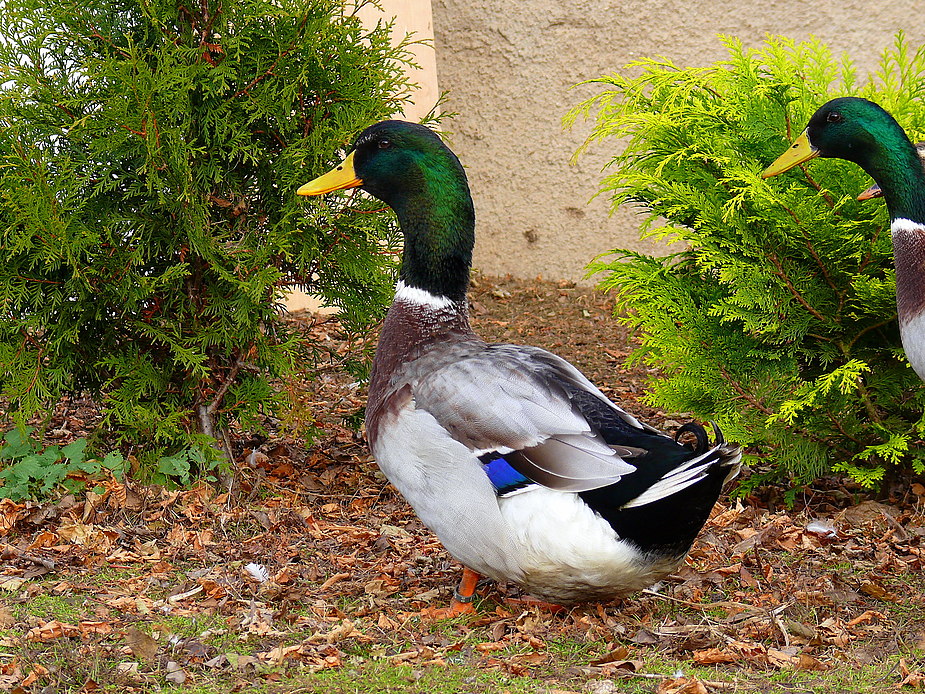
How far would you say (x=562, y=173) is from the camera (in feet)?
27.5

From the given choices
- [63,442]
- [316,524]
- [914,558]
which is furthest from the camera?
[63,442]

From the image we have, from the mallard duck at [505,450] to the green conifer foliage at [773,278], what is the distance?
1122mm

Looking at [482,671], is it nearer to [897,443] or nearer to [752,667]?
[752,667]

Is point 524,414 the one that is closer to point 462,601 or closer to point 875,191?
point 462,601

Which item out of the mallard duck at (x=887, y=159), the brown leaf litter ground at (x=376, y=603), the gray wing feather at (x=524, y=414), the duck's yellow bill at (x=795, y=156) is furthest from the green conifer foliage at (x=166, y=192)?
the mallard duck at (x=887, y=159)

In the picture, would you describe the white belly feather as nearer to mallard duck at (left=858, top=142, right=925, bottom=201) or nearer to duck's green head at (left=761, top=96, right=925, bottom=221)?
duck's green head at (left=761, top=96, right=925, bottom=221)

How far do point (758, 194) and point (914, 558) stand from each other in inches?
59.8

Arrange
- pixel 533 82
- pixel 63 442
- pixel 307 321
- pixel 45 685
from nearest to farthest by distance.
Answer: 1. pixel 45 685
2. pixel 63 442
3. pixel 307 321
4. pixel 533 82

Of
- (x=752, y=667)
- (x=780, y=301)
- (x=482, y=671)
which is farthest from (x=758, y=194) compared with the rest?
(x=482, y=671)

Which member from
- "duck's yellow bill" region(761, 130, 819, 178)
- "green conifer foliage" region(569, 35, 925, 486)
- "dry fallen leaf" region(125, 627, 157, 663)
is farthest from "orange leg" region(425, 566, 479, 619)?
"duck's yellow bill" region(761, 130, 819, 178)

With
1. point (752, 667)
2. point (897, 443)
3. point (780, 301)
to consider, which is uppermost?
point (780, 301)

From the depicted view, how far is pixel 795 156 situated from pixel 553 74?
14.4ft

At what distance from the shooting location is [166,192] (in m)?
4.40

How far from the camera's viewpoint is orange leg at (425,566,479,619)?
3.64 metres
